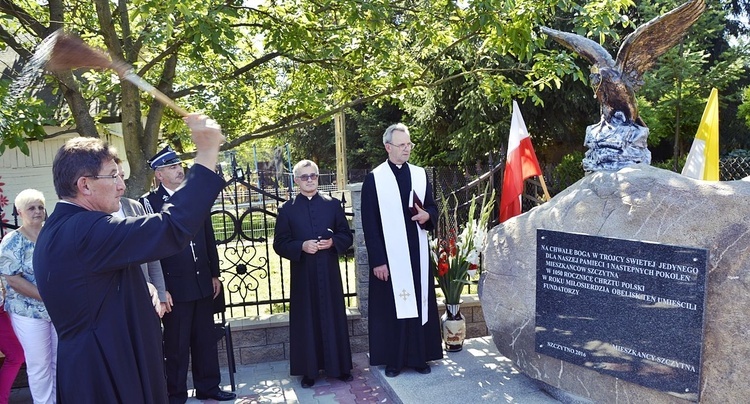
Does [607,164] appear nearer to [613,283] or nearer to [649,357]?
[613,283]

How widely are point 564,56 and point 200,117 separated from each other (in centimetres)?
495

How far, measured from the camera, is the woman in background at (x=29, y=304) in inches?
150

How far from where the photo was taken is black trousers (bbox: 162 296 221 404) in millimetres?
4297

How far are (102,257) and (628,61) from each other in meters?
3.52

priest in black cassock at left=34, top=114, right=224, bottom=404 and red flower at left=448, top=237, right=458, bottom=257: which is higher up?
priest in black cassock at left=34, top=114, right=224, bottom=404

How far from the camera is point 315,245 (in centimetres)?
455

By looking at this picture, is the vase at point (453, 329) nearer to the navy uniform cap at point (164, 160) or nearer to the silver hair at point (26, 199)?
the navy uniform cap at point (164, 160)

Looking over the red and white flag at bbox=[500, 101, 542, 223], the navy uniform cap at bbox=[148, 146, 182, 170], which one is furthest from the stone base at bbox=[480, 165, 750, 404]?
the navy uniform cap at bbox=[148, 146, 182, 170]

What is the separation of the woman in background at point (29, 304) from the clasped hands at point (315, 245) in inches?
70.7

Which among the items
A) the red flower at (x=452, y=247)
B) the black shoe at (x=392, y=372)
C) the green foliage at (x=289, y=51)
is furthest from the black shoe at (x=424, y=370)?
the green foliage at (x=289, y=51)

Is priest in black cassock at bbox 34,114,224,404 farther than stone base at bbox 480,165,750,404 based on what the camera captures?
No

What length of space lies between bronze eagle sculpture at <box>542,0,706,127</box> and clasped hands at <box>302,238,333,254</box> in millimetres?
2249

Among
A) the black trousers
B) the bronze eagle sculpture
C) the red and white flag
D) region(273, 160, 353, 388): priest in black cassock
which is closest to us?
the bronze eagle sculpture

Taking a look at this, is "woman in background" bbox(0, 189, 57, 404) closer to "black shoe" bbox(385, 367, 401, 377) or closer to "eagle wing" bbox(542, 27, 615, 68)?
"black shoe" bbox(385, 367, 401, 377)
